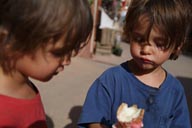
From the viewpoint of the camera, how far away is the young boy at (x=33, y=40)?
4.45 feet

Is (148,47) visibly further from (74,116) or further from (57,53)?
(74,116)

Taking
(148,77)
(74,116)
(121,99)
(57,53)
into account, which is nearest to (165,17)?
(148,77)

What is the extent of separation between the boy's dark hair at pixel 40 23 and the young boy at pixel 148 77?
1.68ft

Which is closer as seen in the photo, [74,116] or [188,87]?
[74,116]

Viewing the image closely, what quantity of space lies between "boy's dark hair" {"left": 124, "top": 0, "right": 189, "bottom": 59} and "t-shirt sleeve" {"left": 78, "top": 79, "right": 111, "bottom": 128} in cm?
33

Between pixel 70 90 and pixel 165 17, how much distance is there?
8.41 ft

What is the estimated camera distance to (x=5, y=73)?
1.53 m

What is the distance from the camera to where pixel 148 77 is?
2.06m

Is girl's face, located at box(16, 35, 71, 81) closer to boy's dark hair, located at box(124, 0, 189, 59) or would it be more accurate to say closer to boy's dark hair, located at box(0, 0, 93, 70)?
boy's dark hair, located at box(0, 0, 93, 70)

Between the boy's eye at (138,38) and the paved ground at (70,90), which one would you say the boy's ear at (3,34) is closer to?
the boy's eye at (138,38)

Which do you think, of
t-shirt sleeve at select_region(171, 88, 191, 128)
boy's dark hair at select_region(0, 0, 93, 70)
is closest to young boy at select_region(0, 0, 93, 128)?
boy's dark hair at select_region(0, 0, 93, 70)

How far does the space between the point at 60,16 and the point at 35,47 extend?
148 mm

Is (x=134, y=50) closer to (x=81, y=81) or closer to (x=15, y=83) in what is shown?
(x=15, y=83)

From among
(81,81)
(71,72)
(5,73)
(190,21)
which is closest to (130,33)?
(190,21)
